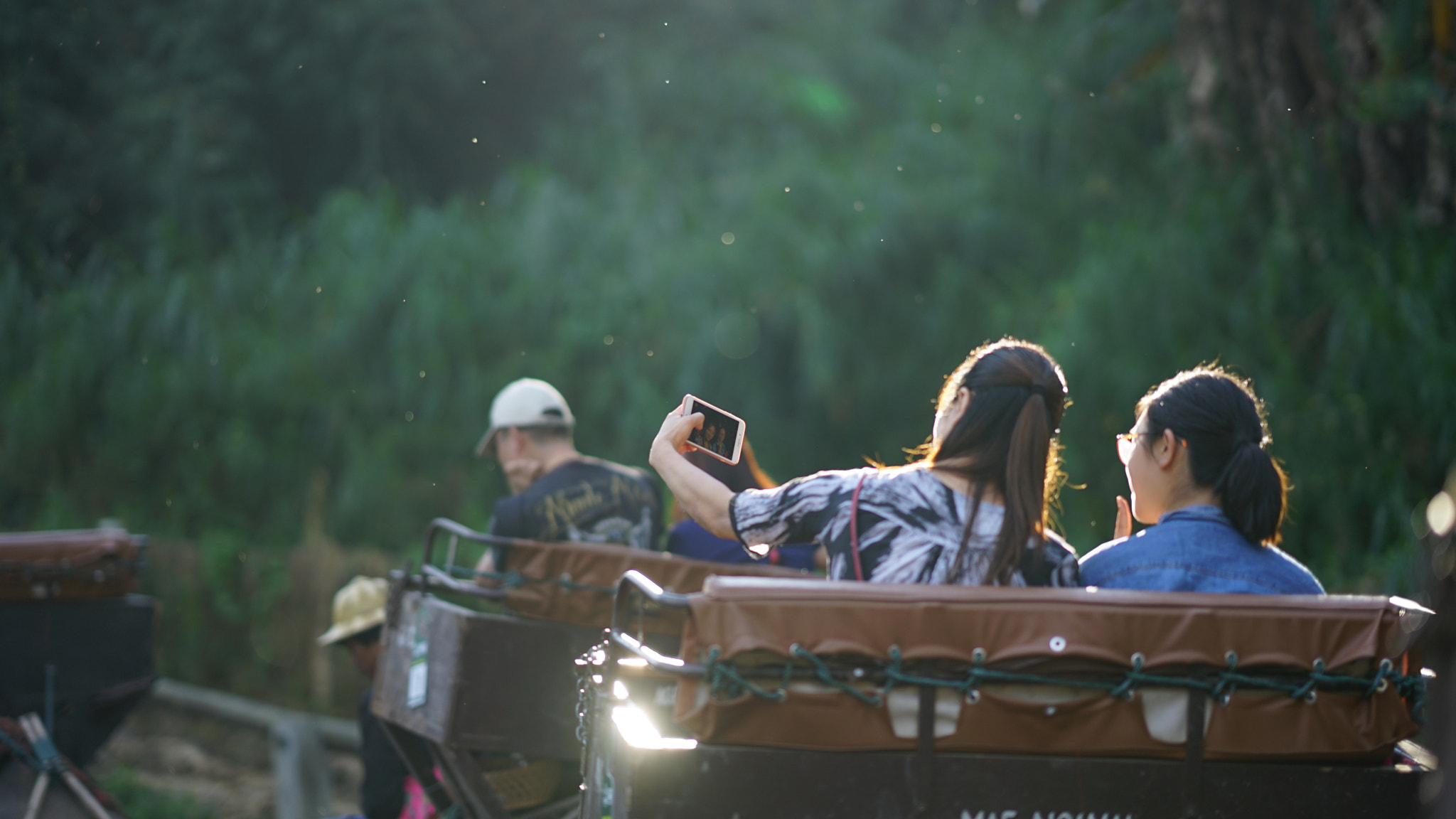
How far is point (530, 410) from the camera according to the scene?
5.11 meters

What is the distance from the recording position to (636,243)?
12672 millimetres

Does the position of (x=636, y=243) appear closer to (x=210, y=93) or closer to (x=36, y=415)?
(x=36, y=415)

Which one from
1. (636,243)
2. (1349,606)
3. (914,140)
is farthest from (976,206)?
(1349,606)

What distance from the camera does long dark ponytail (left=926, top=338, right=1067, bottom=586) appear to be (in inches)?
102

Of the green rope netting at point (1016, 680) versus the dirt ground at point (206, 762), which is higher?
the green rope netting at point (1016, 680)

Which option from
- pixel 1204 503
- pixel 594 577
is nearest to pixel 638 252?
pixel 594 577

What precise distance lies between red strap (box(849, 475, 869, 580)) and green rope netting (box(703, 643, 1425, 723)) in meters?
0.34

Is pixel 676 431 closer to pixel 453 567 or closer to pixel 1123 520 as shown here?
pixel 1123 520

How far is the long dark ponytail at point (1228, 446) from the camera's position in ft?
9.09

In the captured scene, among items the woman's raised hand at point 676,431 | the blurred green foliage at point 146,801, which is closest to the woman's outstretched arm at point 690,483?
the woman's raised hand at point 676,431

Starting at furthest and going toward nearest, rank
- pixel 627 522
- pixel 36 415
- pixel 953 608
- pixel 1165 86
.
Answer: pixel 36 415
pixel 1165 86
pixel 627 522
pixel 953 608

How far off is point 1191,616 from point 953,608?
465 millimetres

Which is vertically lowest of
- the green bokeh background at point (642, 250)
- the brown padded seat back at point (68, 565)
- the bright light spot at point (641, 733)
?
the brown padded seat back at point (68, 565)

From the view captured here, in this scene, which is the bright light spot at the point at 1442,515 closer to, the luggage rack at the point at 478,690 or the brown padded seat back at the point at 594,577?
the brown padded seat back at the point at 594,577
